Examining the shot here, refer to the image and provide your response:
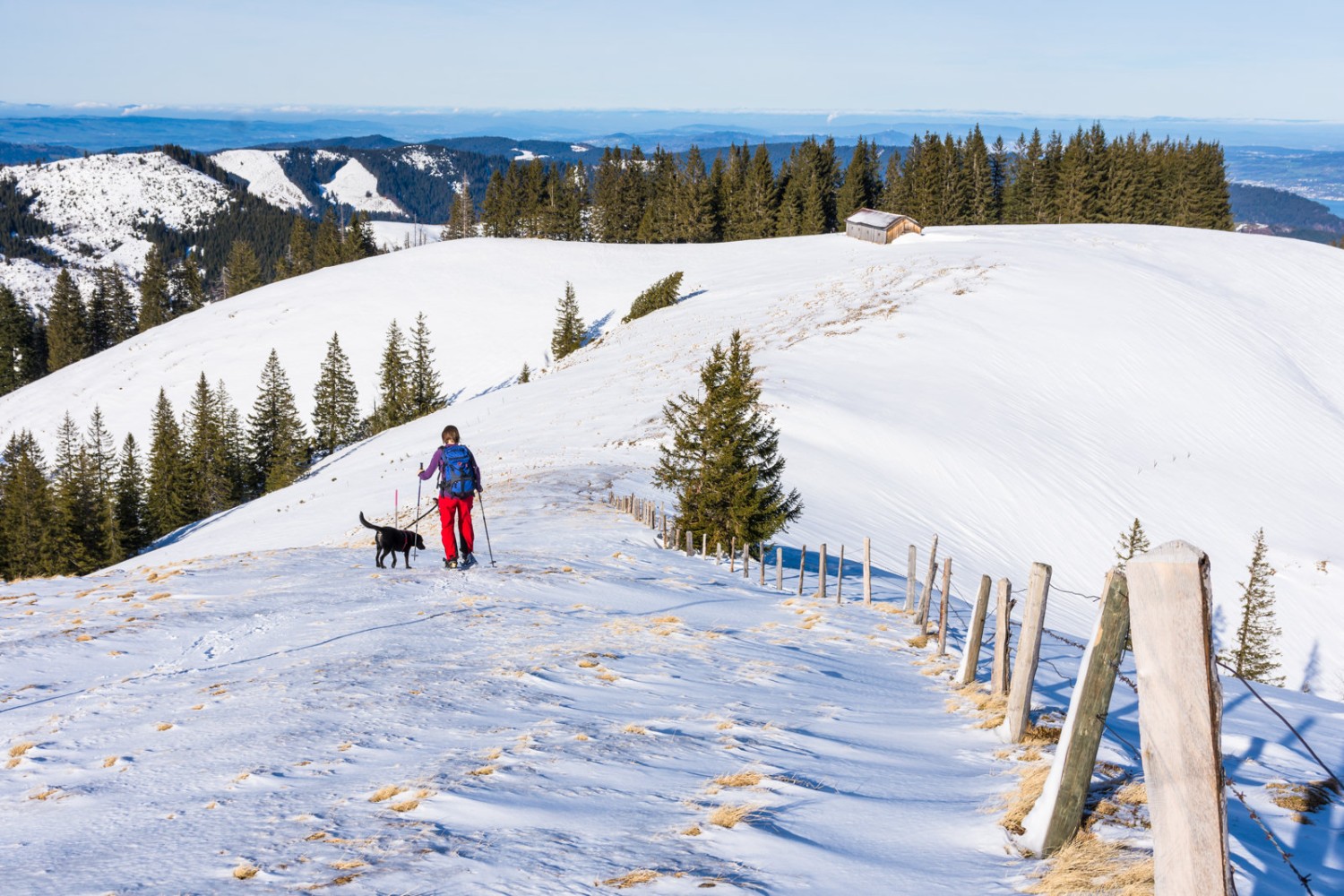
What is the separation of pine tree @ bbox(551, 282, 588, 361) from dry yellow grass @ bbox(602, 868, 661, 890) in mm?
62756

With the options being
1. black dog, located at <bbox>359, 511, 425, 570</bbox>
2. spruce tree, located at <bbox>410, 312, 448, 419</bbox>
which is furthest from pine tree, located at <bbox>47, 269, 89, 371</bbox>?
black dog, located at <bbox>359, 511, 425, 570</bbox>

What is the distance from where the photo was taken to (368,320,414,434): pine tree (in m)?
65.1

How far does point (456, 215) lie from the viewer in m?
126

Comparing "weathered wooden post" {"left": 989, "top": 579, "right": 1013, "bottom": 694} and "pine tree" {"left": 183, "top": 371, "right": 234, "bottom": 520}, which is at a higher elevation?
"weathered wooden post" {"left": 989, "top": 579, "right": 1013, "bottom": 694}

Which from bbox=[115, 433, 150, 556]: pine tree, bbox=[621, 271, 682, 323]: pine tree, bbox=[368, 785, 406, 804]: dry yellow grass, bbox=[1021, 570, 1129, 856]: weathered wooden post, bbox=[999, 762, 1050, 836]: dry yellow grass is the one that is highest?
bbox=[621, 271, 682, 323]: pine tree

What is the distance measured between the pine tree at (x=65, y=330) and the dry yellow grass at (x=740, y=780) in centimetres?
12907

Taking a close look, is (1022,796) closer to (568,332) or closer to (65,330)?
(568,332)

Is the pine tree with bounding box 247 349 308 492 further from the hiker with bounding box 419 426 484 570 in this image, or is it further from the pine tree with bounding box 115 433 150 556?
the hiker with bounding box 419 426 484 570

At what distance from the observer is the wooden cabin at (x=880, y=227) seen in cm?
7319

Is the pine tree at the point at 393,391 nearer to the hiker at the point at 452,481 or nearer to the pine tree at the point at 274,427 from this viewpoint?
the pine tree at the point at 274,427

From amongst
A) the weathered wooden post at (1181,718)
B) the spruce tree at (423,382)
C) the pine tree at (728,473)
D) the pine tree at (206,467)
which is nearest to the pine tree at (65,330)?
the pine tree at (206,467)

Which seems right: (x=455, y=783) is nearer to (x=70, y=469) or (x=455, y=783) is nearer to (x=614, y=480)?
(x=614, y=480)

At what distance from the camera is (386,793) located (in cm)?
575

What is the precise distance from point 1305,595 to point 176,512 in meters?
68.3
